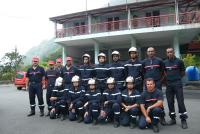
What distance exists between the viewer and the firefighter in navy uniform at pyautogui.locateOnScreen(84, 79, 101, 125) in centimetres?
816

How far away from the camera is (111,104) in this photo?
8023 mm

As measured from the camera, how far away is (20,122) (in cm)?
882

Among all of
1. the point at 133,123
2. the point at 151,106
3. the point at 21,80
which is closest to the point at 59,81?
the point at 133,123

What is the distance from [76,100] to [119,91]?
1.40 meters

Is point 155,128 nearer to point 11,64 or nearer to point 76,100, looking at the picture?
point 76,100

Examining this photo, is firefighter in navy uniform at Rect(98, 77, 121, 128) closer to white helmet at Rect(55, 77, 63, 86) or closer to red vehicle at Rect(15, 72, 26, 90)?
white helmet at Rect(55, 77, 63, 86)

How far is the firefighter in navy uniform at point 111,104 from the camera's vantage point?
7774mm

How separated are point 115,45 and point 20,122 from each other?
1985 cm

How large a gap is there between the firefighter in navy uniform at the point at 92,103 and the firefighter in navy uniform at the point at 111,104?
17 cm

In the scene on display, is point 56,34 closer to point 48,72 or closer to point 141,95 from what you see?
point 48,72

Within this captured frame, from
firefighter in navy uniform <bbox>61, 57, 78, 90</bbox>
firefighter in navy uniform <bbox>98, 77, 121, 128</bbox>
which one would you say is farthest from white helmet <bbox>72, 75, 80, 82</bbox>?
firefighter in navy uniform <bbox>98, 77, 121, 128</bbox>

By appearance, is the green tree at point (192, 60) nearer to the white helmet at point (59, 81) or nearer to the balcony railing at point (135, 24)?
the balcony railing at point (135, 24)

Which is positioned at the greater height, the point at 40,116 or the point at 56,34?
the point at 56,34

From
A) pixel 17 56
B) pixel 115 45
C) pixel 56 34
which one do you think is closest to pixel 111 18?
pixel 115 45
